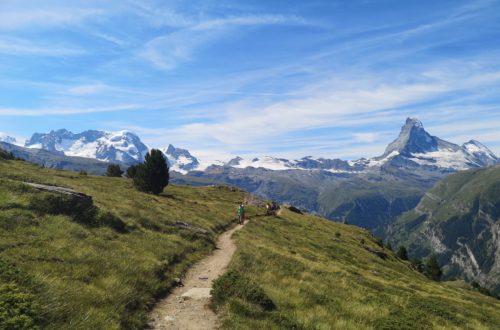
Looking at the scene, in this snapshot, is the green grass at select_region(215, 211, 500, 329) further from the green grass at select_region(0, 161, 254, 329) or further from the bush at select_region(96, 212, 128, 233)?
the bush at select_region(96, 212, 128, 233)

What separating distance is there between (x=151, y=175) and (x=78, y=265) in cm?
5286

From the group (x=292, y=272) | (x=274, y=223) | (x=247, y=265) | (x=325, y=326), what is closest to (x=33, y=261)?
(x=325, y=326)

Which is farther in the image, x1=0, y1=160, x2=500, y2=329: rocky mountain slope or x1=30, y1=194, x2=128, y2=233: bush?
x1=30, y1=194, x2=128, y2=233: bush

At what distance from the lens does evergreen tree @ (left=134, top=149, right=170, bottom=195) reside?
6854cm

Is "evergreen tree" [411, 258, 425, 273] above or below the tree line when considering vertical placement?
below

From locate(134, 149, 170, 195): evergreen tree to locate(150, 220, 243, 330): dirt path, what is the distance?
45.1 m

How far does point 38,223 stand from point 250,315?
43.0ft

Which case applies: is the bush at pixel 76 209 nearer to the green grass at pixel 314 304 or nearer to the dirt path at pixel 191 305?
the dirt path at pixel 191 305

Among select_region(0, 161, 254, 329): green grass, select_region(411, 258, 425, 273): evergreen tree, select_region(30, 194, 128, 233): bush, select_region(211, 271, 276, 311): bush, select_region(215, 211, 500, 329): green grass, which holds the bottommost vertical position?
select_region(411, 258, 425, 273): evergreen tree

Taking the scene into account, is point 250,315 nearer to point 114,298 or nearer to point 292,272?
point 114,298

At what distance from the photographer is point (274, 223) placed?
65.4 metres

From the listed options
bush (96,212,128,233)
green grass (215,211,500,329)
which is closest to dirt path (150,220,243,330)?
green grass (215,211,500,329)

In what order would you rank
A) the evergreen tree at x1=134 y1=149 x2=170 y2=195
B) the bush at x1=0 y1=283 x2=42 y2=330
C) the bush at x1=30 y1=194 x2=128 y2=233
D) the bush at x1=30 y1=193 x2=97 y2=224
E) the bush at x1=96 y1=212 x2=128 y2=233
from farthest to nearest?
the evergreen tree at x1=134 y1=149 x2=170 y2=195
the bush at x1=96 y1=212 x2=128 y2=233
the bush at x1=30 y1=194 x2=128 y2=233
the bush at x1=30 y1=193 x2=97 y2=224
the bush at x1=0 y1=283 x2=42 y2=330

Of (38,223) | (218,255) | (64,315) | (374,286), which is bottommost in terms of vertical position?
(374,286)
